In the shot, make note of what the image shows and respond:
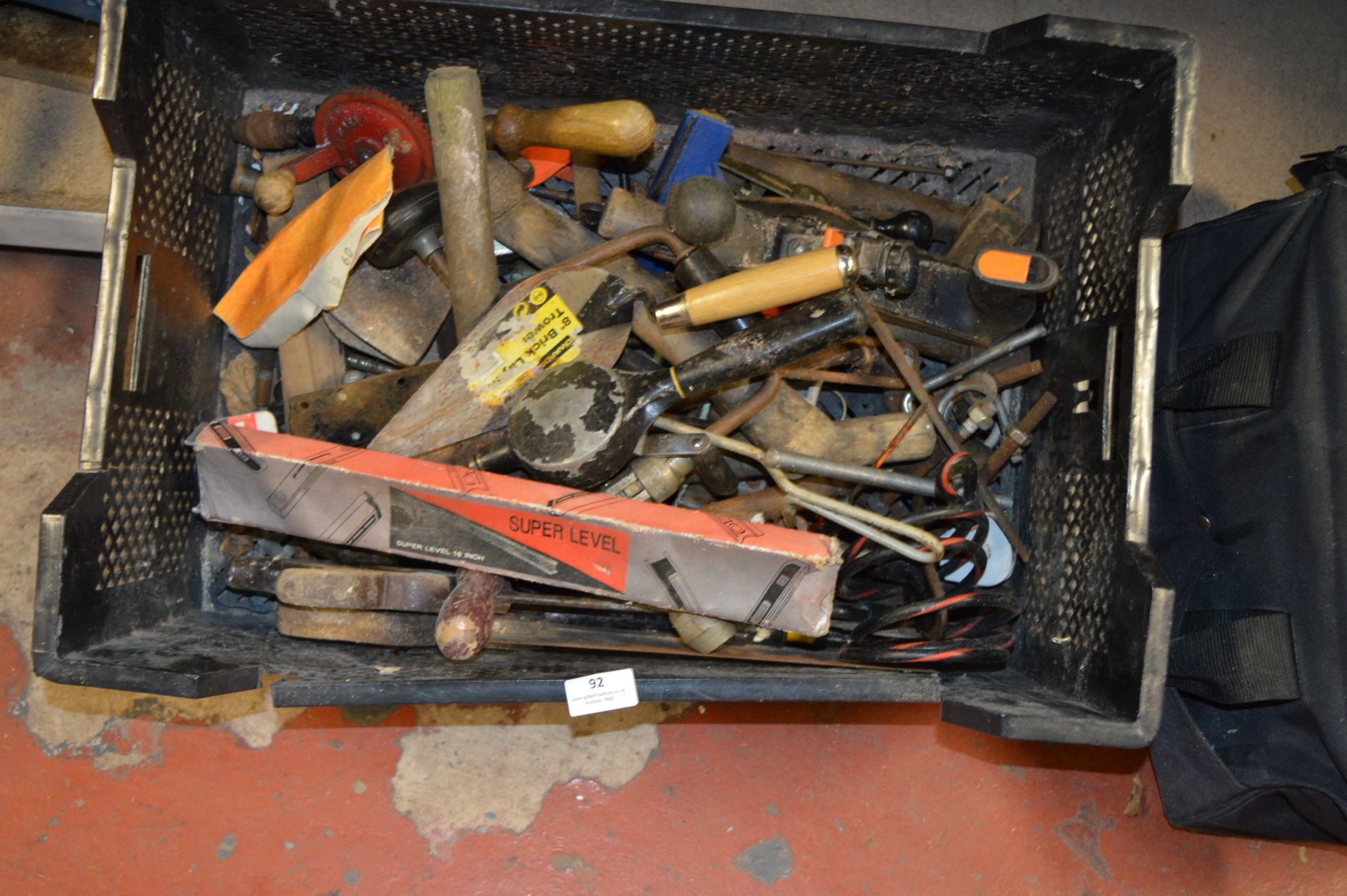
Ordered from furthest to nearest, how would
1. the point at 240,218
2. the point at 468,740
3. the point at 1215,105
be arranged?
the point at 1215,105, the point at 468,740, the point at 240,218

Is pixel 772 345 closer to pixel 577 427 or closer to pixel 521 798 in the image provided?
pixel 577 427

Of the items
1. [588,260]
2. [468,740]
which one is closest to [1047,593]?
[588,260]

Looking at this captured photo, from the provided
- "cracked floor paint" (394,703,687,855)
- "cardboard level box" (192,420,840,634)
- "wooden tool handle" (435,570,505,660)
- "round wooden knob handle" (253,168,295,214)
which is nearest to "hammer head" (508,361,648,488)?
"cardboard level box" (192,420,840,634)

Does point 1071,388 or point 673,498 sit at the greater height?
point 1071,388

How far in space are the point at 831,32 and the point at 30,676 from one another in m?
1.56

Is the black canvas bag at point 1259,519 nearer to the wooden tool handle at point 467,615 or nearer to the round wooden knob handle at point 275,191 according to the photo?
the wooden tool handle at point 467,615

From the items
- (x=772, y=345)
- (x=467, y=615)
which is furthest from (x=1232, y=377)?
(x=467, y=615)

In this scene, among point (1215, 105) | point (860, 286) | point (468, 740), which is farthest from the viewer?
point (1215, 105)

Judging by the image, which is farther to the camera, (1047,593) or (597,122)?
(1047,593)

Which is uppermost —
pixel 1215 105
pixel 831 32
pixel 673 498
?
pixel 1215 105

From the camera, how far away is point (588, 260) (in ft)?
4.00

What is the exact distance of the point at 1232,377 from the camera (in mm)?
1206

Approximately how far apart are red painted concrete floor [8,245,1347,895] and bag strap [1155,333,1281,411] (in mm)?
643

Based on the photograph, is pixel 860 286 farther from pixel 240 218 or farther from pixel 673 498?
pixel 240 218
